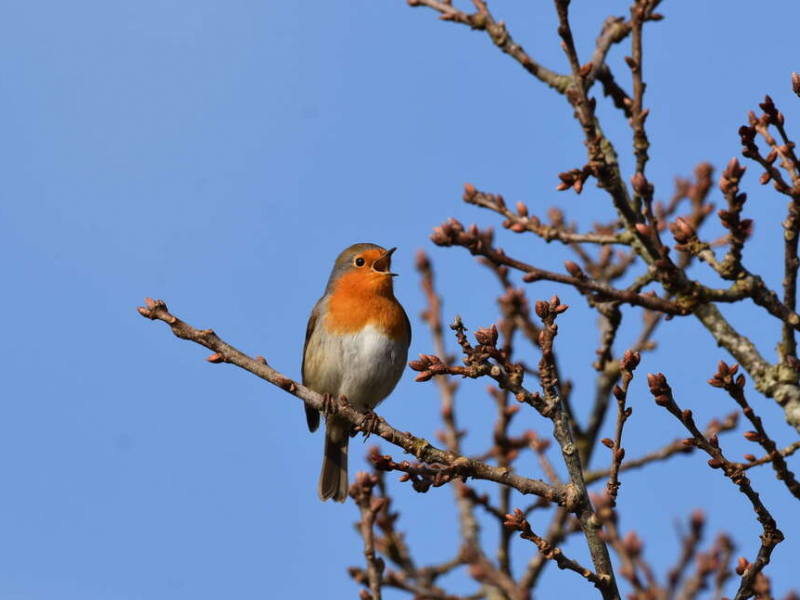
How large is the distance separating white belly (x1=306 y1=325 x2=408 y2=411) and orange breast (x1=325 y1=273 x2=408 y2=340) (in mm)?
61

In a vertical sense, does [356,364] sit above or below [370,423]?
above

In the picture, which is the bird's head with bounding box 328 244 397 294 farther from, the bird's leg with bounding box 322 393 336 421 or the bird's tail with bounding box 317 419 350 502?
the bird's leg with bounding box 322 393 336 421

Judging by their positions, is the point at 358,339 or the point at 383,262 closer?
the point at 358,339

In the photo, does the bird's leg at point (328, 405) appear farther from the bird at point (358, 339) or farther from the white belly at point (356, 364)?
the white belly at point (356, 364)

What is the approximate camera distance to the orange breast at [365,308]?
27.1ft

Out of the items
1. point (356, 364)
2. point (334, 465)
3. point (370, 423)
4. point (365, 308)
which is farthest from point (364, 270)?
point (370, 423)

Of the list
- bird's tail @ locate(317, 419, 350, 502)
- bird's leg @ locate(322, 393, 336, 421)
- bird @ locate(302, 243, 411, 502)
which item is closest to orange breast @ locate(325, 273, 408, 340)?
bird @ locate(302, 243, 411, 502)

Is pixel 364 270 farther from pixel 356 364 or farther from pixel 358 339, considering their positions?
pixel 356 364

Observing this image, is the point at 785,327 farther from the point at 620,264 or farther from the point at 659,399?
the point at 620,264

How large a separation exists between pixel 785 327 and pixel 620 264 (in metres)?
4.93

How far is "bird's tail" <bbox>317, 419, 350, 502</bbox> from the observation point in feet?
30.0

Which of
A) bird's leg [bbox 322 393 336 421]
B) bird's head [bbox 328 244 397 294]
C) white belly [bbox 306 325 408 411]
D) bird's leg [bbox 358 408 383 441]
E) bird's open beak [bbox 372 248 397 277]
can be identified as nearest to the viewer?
bird's leg [bbox 358 408 383 441]

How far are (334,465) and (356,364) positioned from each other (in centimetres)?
143

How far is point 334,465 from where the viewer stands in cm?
919
